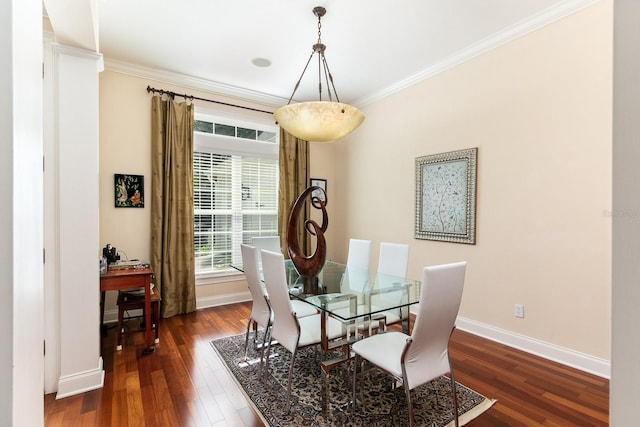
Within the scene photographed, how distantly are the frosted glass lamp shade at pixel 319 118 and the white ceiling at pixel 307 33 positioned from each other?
34.6 inches

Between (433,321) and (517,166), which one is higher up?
(517,166)

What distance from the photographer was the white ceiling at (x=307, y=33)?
2525 millimetres

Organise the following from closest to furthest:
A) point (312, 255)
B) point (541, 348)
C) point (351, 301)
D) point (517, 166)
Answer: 1. point (351, 301)
2. point (312, 255)
3. point (541, 348)
4. point (517, 166)

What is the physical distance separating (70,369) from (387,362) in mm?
2227

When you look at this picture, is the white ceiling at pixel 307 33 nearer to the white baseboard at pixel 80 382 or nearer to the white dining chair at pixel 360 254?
the white dining chair at pixel 360 254

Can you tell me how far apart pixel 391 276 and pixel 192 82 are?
134 inches

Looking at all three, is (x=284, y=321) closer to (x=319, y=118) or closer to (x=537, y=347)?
(x=319, y=118)

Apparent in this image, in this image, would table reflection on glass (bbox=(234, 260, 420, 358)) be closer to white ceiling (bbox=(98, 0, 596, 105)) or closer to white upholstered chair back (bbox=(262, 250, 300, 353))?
white upholstered chair back (bbox=(262, 250, 300, 353))

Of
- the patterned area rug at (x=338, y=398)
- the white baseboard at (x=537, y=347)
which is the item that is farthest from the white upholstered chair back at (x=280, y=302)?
the white baseboard at (x=537, y=347)

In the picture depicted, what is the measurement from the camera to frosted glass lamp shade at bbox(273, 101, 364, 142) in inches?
92.9

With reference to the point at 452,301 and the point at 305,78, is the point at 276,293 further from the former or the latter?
the point at 305,78

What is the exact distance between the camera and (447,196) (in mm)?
3402

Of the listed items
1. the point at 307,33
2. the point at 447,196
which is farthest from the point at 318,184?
the point at 307,33

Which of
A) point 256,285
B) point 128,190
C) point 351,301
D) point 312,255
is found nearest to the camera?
point 351,301
